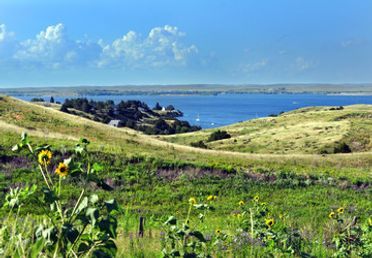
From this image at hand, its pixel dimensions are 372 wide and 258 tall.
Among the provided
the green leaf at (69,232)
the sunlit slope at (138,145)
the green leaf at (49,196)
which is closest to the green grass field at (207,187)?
the sunlit slope at (138,145)

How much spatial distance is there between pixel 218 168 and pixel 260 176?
202 centimetres

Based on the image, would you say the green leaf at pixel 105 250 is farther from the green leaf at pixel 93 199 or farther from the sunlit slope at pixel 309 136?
the sunlit slope at pixel 309 136

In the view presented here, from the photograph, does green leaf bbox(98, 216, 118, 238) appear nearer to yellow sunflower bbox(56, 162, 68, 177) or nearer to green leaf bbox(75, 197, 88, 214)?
green leaf bbox(75, 197, 88, 214)

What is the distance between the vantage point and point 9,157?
74.1 ft

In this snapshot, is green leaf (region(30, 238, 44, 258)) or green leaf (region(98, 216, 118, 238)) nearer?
green leaf (region(30, 238, 44, 258))

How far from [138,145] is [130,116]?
99.0 metres

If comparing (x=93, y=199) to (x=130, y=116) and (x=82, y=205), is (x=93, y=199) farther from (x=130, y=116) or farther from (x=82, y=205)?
(x=130, y=116)

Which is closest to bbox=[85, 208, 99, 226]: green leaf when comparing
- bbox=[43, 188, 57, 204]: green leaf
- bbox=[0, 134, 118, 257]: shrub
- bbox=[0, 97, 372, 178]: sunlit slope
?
bbox=[0, 134, 118, 257]: shrub

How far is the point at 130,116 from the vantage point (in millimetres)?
134875

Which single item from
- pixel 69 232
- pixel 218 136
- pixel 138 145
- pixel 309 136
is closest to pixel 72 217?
pixel 69 232

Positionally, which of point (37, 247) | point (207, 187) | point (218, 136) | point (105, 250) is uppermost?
point (37, 247)

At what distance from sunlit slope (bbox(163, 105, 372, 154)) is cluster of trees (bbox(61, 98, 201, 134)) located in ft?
97.9

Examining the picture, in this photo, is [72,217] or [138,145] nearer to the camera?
[72,217]

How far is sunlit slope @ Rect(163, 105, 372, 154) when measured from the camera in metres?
61.8
